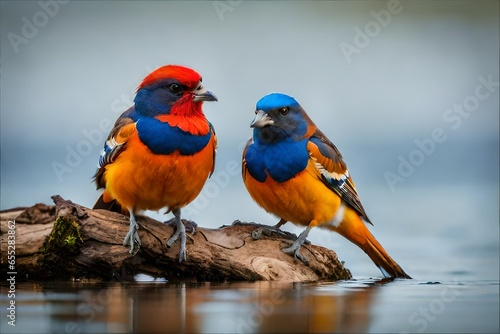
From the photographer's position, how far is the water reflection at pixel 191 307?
4.14m

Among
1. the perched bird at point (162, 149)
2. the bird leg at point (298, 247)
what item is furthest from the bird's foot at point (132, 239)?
the bird leg at point (298, 247)

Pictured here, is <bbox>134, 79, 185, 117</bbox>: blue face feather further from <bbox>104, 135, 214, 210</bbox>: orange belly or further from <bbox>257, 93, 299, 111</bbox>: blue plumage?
<bbox>257, 93, 299, 111</bbox>: blue plumage

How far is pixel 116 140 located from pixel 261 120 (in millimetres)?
1128

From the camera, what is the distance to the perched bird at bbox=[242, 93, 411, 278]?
21.4ft

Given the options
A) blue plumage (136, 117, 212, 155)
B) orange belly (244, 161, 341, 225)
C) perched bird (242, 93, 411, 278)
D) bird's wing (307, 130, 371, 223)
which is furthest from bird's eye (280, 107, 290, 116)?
blue plumage (136, 117, 212, 155)

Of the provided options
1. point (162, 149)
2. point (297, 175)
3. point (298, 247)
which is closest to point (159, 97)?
point (162, 149)

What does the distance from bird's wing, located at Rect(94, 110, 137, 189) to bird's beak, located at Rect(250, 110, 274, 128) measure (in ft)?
3.07

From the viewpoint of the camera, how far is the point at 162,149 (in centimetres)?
595

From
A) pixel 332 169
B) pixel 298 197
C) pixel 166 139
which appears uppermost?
pixel 166 139

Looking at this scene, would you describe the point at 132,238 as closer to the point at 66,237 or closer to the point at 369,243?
the point at 66,237

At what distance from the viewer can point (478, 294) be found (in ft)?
18.7

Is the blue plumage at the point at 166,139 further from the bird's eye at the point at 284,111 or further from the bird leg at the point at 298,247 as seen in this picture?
the bird leg at the point at 298,247

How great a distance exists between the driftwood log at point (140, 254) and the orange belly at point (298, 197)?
0.23 m

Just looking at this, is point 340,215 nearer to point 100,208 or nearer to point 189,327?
point 100,208
